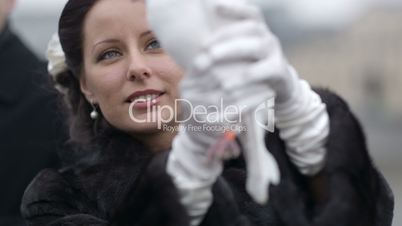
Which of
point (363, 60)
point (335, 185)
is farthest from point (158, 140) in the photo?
point (363, 60)

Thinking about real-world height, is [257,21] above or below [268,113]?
above

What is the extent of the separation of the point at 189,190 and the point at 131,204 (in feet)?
0.60

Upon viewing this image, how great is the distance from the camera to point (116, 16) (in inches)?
115

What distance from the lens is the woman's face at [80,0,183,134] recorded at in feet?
9.51

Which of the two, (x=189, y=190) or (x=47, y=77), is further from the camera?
(x=47, y=77)

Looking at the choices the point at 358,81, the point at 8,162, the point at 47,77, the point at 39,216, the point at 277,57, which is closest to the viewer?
the point at 277,57

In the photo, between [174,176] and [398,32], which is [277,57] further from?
[398,32]

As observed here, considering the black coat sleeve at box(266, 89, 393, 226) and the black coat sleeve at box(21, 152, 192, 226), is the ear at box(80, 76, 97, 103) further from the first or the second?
the black coat sleeve at box(266, 89, 393, 226)

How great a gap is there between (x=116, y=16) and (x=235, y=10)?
673 mm

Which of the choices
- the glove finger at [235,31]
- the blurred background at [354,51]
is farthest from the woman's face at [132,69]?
the blurred background at [354,51]

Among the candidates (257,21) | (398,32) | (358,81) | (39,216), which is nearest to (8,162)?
(39,216)

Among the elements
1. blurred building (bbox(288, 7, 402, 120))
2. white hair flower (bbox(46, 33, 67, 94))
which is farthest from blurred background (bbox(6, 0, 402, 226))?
white hair flower (bbox(46, 33, 67, 94))

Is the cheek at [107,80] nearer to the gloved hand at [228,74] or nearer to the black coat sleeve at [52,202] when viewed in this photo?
the black coat sleeve at [52,202]

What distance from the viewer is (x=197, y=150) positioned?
2.40m
